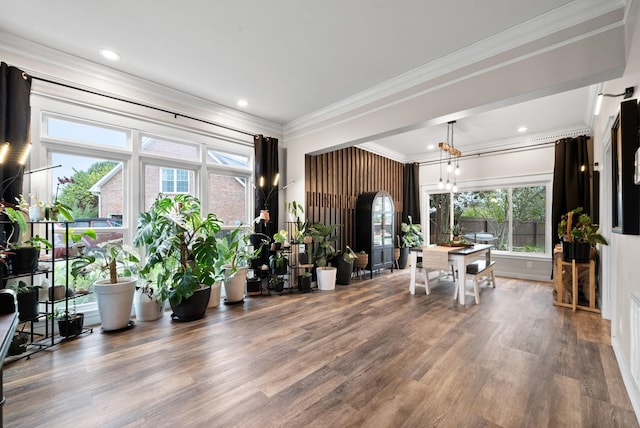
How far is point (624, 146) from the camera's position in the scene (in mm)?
1848

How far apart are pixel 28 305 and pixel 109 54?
2441mm

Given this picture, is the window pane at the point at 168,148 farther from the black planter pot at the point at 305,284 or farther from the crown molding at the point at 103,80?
the black planter pot at the point at 305,284

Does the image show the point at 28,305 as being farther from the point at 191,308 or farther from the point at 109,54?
the point at 109,54

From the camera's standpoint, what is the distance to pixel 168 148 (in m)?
3.71

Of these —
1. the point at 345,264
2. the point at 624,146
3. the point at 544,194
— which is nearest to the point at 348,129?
the point at 345,264

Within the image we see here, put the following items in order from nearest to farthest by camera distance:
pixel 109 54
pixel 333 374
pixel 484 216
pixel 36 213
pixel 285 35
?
pixel 333 374 → pixel 36 213 → pixel 285 35 → pixel 109 54 → pixel 484 216

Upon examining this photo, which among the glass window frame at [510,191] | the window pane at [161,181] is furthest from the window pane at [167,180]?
the glass window frame at [510,191]

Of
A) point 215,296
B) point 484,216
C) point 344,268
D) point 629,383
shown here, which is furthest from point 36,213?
point 484,216

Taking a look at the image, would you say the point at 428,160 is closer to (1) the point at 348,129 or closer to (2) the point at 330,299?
(1) the point at 348,129

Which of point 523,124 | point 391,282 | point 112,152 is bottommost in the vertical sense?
point 391,282

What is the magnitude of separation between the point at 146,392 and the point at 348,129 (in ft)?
11.5

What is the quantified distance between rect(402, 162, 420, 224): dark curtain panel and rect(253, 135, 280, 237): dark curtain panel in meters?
3.68

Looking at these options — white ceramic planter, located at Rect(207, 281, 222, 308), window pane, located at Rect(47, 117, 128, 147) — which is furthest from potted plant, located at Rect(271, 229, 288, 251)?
window pane, located at Rect(47, 117, 128, 147)

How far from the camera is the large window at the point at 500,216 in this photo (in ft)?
17.7
